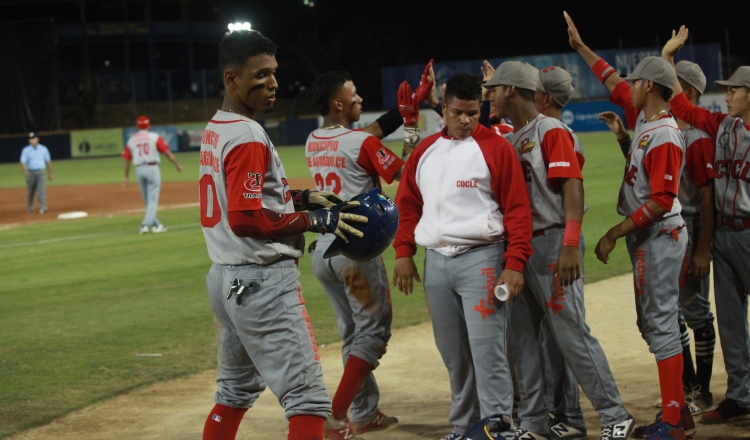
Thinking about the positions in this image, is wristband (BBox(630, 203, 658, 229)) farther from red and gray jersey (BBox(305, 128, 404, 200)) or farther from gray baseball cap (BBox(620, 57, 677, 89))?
red and gray jersey (BBox(305, 128, 404, 200))

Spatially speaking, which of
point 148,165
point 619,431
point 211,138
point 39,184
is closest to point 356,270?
point 211,138

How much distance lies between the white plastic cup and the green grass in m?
3.50

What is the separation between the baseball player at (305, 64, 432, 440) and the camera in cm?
548

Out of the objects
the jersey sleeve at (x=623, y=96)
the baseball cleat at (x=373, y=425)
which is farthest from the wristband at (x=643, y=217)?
the baseball cleat at (x=373, y=425)

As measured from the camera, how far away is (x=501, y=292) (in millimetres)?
4590

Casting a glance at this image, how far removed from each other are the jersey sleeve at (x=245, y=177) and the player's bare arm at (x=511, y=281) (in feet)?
4.72

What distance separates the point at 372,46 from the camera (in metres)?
60.0

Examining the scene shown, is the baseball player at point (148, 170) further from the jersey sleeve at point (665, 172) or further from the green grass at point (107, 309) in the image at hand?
the jersey sleeve at point (665, 172)

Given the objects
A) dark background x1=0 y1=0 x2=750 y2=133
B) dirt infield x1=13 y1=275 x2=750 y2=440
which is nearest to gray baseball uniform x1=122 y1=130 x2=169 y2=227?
dirt infield x1=13 y1=275 x2=750 y2=440

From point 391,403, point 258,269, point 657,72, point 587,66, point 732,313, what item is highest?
point 587,66

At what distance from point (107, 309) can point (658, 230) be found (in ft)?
22.9

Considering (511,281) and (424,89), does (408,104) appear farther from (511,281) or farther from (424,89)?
(511,281)

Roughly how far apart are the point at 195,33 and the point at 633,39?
31.6 m

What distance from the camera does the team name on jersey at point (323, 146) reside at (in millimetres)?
5680
